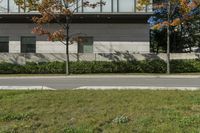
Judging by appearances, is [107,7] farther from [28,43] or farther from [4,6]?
[4,6]

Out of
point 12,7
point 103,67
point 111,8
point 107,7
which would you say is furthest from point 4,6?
point 103,67

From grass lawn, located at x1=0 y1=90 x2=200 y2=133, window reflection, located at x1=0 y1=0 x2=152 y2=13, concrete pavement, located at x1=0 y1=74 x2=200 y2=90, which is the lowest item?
→ grass lawn, located at x1=0 y1=90 x2=200 y2=133

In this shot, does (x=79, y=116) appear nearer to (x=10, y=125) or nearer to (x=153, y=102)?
(x=10, y=125)

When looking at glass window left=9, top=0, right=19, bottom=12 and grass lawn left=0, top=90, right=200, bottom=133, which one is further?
glass window left=9, top=0, right=19, bottom=12

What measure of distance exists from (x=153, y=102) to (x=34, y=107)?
9.78 ft

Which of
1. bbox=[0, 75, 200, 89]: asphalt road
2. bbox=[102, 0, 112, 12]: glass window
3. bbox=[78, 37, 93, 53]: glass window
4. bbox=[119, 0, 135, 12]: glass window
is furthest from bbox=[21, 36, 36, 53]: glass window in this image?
bbox=[0, 75, 200, 89]: asphalt road

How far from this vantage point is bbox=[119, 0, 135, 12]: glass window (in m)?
37.9

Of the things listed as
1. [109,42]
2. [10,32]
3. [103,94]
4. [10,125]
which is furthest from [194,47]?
[10,125]

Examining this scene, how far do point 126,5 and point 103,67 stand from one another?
8.44m

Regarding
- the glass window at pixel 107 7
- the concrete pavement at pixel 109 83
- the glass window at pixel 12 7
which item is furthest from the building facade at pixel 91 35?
the concrete pavement at pixel 109 83

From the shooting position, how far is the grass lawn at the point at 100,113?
775 centimetres

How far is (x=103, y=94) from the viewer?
460 inches

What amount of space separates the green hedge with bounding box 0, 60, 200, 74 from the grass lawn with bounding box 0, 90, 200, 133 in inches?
806

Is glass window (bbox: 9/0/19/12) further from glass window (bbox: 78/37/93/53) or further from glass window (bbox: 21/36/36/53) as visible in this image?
glass window (bbox: 78/37/93/53)
